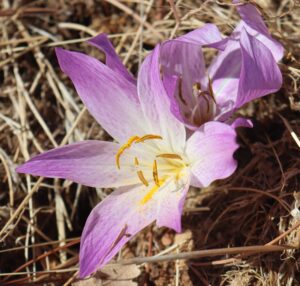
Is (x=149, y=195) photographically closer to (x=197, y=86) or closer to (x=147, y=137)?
(x=147, y=137)

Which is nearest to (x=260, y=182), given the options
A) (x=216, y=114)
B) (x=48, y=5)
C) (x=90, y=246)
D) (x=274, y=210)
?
(x=274, y=210)

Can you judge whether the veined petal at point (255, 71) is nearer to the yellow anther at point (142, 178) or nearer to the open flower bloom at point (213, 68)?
the open flower bloom at point (213, 68)

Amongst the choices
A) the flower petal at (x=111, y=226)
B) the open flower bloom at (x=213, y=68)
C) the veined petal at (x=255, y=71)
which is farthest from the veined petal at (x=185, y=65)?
the flower petal at (x=111, y=226)

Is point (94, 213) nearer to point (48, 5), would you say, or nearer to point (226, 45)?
point (226, 45)

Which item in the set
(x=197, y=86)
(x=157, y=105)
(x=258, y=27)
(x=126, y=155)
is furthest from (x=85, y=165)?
(x=258, y=27)

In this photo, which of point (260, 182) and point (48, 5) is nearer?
point (260, 182)

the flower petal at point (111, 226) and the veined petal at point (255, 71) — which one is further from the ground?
the veined petal at point (255, 71)
